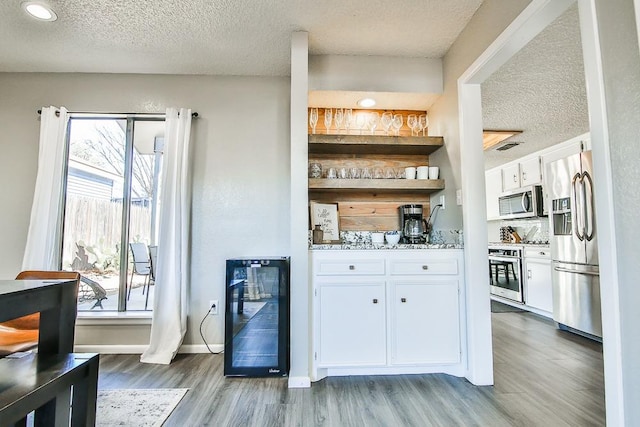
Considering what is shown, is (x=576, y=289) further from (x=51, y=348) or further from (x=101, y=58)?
(x=101, y=58)

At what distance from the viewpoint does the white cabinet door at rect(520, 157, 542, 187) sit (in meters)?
4.66

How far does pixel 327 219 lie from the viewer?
2895mm

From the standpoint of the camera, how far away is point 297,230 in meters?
2.29

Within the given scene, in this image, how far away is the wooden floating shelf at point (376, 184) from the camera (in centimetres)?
262

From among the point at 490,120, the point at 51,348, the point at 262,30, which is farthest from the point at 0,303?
the point at 490,120

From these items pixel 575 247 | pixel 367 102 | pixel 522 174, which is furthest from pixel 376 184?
pixel 522 174

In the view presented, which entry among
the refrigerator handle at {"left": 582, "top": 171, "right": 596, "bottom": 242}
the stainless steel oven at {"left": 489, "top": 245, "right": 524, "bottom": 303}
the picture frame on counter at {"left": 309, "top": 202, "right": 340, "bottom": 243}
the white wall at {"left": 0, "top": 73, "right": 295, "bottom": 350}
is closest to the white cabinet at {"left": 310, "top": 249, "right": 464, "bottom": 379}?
the picture frame on counter at {"left": 309, "top": 202, "right": 340, "bottom": 243}

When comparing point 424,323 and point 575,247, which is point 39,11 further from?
point 575,247

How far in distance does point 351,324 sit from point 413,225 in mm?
1026

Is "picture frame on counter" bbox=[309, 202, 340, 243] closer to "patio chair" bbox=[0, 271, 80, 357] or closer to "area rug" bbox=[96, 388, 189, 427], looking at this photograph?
"area rug" bbox=[96, 388, 189, 427]

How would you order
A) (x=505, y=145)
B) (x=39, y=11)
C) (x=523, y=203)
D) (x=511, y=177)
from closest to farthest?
(x=39, y=11), (x=505, y=145), (x=523, y=203), (x=511, y=177)

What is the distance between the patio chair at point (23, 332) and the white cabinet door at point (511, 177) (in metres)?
5.67

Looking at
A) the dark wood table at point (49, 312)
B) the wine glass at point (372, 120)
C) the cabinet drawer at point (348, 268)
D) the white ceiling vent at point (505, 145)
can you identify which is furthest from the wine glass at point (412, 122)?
the dark wood table at point (49, 312)

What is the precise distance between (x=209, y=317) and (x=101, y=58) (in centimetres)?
246
